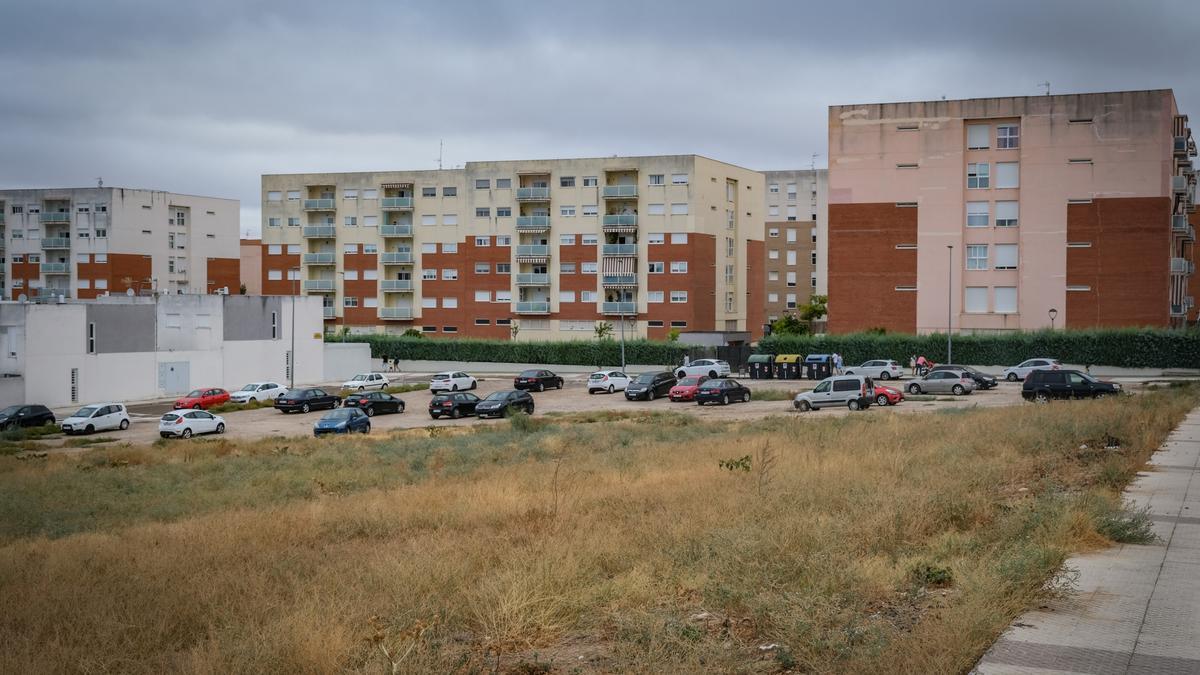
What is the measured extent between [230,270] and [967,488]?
109162 mm

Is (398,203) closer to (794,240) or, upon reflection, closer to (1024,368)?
(794,240)

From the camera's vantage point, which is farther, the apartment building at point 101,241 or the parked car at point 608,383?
the apartment building at point 101,241

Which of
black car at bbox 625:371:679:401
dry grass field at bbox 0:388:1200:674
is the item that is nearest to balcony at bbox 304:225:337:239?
black car at bbox 625:371:679:401

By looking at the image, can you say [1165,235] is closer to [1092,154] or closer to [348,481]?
[1092,154]

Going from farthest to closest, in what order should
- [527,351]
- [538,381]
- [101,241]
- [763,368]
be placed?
1. [101,241]
2. [527,351]
3. [763,368]
4. [538,381]

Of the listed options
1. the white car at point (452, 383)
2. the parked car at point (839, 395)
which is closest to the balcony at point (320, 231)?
the white car at point (452, 383)

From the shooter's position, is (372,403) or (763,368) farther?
(763,368)

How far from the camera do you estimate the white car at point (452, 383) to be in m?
62.7

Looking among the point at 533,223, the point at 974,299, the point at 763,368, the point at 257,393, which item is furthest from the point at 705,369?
the point at 533,223

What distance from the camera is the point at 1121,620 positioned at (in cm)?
930

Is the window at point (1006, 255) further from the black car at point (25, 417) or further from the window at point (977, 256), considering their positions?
the black car at point (25, 417)

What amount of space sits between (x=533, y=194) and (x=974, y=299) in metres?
40.4

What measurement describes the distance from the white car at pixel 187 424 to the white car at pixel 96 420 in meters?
4.27

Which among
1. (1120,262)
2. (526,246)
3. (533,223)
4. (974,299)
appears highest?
(533,223)
